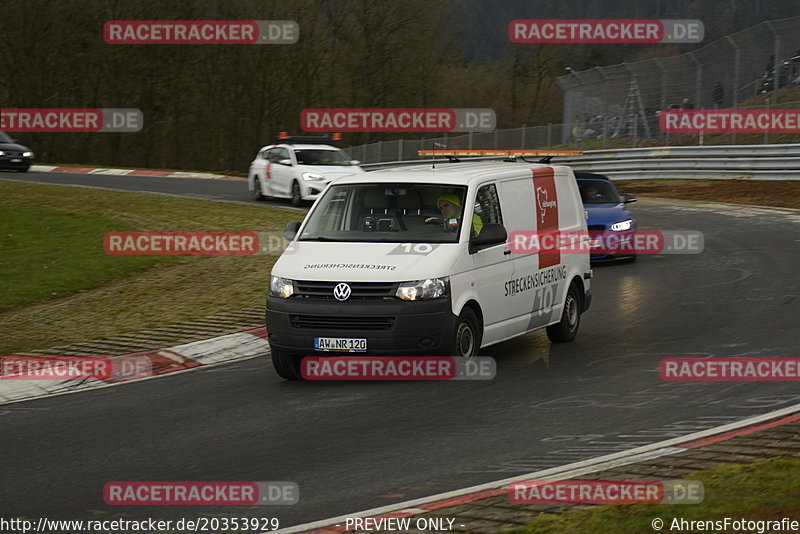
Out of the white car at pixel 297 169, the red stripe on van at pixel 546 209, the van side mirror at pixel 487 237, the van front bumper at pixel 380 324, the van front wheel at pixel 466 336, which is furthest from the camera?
the white car at pixel 297 169

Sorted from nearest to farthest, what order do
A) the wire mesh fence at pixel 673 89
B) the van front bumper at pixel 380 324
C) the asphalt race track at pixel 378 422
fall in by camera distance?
the asphalt race track at pixel 378 422, the van front bumper at pixel 380 324, the wire mesh fence at pixel 673 89

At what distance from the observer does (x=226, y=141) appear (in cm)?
6975

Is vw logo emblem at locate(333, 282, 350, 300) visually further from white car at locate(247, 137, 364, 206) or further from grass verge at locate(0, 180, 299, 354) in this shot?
white car at locate(247, 137, 364, 206)

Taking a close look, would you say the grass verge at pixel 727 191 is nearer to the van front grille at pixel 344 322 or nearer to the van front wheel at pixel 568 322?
the van front wheel at pixel 568 322

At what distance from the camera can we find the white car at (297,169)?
27078mm

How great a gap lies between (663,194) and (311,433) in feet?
89.6

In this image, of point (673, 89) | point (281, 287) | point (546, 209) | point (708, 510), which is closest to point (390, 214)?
point (281, 287)

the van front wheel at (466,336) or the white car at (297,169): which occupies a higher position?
→ the white car at (297,169)

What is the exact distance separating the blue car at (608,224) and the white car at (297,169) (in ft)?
26.3

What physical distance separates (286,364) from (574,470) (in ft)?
13.1

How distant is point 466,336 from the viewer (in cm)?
1047

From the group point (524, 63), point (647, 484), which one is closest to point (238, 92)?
point (524, 63)

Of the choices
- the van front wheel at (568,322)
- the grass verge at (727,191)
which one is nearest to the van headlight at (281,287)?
the van front wheel at (568,322)

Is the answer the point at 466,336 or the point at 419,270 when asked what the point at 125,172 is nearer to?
the point at 466,336
